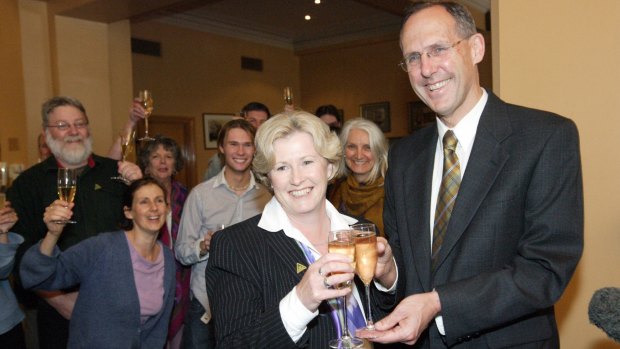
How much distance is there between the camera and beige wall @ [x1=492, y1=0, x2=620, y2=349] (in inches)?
98.5

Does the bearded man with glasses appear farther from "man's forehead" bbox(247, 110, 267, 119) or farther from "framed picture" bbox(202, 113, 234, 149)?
"framed picture" bbox(202, 113, 234, 149)

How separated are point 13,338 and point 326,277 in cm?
255

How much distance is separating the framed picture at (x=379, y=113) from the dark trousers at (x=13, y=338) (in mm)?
7610

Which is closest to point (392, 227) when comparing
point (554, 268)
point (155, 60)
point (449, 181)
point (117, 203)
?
point (449, 181)

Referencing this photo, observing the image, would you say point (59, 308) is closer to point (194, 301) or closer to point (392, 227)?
point (194, 301)

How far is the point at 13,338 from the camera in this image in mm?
2994

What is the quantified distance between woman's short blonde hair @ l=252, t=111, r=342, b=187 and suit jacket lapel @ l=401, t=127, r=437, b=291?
12.5 inches

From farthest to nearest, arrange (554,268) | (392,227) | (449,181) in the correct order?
(392,227) → (449,181) → (554,268)

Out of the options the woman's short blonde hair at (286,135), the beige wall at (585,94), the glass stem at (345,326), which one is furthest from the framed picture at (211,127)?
the glass stem at (345,326)

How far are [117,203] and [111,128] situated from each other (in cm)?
364

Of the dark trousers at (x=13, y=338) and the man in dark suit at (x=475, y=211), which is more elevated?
the man in dark suit at (x=475, y=211)

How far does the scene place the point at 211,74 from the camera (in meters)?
9.39

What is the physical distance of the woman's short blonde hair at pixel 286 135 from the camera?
Answer: 1.74m

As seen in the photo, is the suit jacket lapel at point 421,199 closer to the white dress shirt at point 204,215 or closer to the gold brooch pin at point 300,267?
the gold brooch pin at point 300,267
